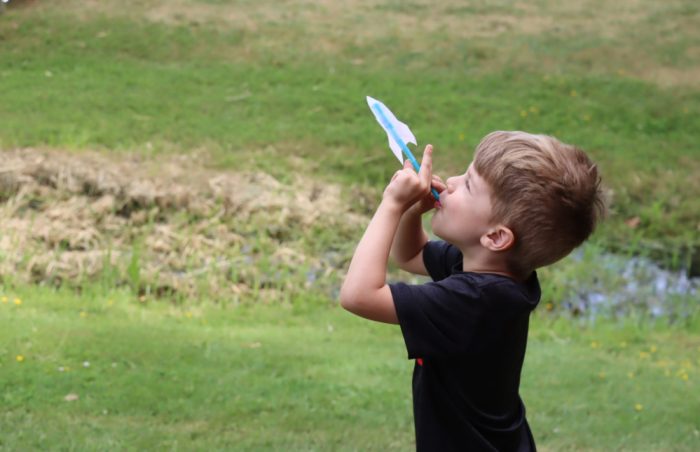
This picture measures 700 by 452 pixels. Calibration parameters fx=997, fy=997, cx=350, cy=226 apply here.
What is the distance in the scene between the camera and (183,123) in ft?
35.8

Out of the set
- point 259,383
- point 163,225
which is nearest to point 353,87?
point 163,225

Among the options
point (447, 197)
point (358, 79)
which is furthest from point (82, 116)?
point (447, 197)

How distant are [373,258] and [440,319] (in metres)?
0.19

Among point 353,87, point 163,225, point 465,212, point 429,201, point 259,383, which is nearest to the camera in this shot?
point 465,212

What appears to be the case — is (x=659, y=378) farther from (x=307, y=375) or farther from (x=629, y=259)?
(x=629, y=259)

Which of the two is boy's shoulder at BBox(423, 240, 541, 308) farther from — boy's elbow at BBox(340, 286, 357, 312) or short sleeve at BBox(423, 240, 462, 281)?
boy's elbow at BBox(340, 286, 357, 312)

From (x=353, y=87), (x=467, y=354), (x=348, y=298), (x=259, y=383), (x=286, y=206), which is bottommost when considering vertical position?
(x=286, y=206)

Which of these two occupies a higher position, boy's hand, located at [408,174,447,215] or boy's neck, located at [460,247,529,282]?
boy's hand, located at [408,174,447,215]

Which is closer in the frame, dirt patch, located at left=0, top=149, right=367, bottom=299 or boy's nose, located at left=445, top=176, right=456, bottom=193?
boy's nose, located at left=445, top=176, right=456, bottom=193

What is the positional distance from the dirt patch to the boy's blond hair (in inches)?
219

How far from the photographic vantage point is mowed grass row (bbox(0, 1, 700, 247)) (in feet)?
34.3

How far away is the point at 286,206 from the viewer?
9.18m

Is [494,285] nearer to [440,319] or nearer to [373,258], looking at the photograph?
[440,319]

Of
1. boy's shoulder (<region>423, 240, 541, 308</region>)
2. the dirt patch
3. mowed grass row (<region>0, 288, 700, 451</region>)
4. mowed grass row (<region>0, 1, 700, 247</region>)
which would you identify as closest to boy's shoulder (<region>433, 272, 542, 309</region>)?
→ boy's shoulder (<region>423, 240, 541, 308</region>)
